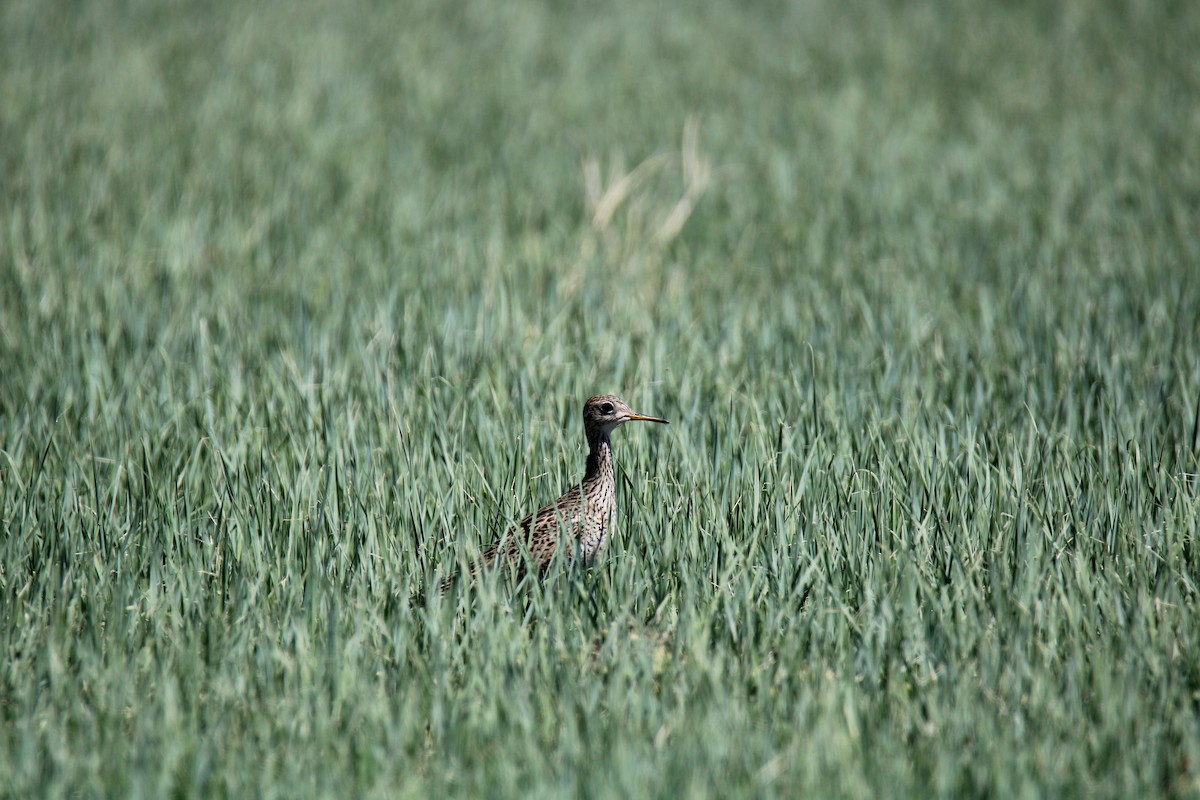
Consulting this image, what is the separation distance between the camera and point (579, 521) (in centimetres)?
393

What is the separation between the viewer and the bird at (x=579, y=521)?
3.88 metres

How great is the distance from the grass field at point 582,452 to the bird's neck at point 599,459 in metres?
0.17

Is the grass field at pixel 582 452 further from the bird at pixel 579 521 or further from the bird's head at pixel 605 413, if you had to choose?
the bird's head at pixel 605 413

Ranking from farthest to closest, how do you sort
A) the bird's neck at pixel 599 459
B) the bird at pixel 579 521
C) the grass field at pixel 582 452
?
the bird's neck at pixel 599 459 → the bird at pixel 579 521 → the grass field at pixel 582 452

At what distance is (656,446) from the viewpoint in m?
4.96

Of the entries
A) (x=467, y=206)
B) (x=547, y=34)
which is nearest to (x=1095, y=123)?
(x=467, y=206)

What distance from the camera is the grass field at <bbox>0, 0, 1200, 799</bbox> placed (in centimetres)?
311

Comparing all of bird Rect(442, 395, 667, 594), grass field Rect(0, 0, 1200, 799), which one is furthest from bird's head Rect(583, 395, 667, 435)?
grass field Rect(0, 0, 1200, 799)

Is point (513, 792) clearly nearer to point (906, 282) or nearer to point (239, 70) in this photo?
point (906, 282)

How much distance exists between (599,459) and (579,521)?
1.28 feet

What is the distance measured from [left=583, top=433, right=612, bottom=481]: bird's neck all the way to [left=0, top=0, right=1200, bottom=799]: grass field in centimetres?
17

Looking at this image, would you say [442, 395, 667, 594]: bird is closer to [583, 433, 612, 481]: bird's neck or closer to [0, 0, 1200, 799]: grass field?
[583, 433, 612, 481]: bird's neck

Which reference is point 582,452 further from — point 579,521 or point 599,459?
point 579,521

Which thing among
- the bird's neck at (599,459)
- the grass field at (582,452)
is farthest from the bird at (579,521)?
the grass field at (582,452)
